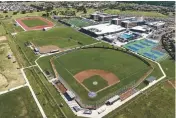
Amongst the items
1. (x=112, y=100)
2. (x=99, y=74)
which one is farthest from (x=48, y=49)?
(x=112, y=100)

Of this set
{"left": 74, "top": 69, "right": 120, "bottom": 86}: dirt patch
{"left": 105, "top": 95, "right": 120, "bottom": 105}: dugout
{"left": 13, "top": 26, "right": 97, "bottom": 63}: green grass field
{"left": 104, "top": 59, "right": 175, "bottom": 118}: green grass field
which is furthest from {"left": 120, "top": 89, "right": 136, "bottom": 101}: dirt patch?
{"left": 13, "top": 26, "right": 97, "bottom": 63}: green grass field

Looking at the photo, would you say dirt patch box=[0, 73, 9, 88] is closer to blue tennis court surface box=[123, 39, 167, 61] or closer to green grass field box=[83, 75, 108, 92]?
green grass field box=[83, 75, 108, 92]

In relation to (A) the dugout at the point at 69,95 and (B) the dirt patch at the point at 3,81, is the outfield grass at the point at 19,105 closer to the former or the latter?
(B) the dirt patch at the point at 3,81

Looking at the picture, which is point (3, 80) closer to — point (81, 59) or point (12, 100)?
point (12, 100)

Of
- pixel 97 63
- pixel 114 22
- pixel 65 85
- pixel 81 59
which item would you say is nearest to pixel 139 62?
pixel 97 63

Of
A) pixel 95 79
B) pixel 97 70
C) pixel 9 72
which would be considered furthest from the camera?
pixel 97 70

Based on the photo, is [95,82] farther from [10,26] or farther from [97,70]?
[10,26]
